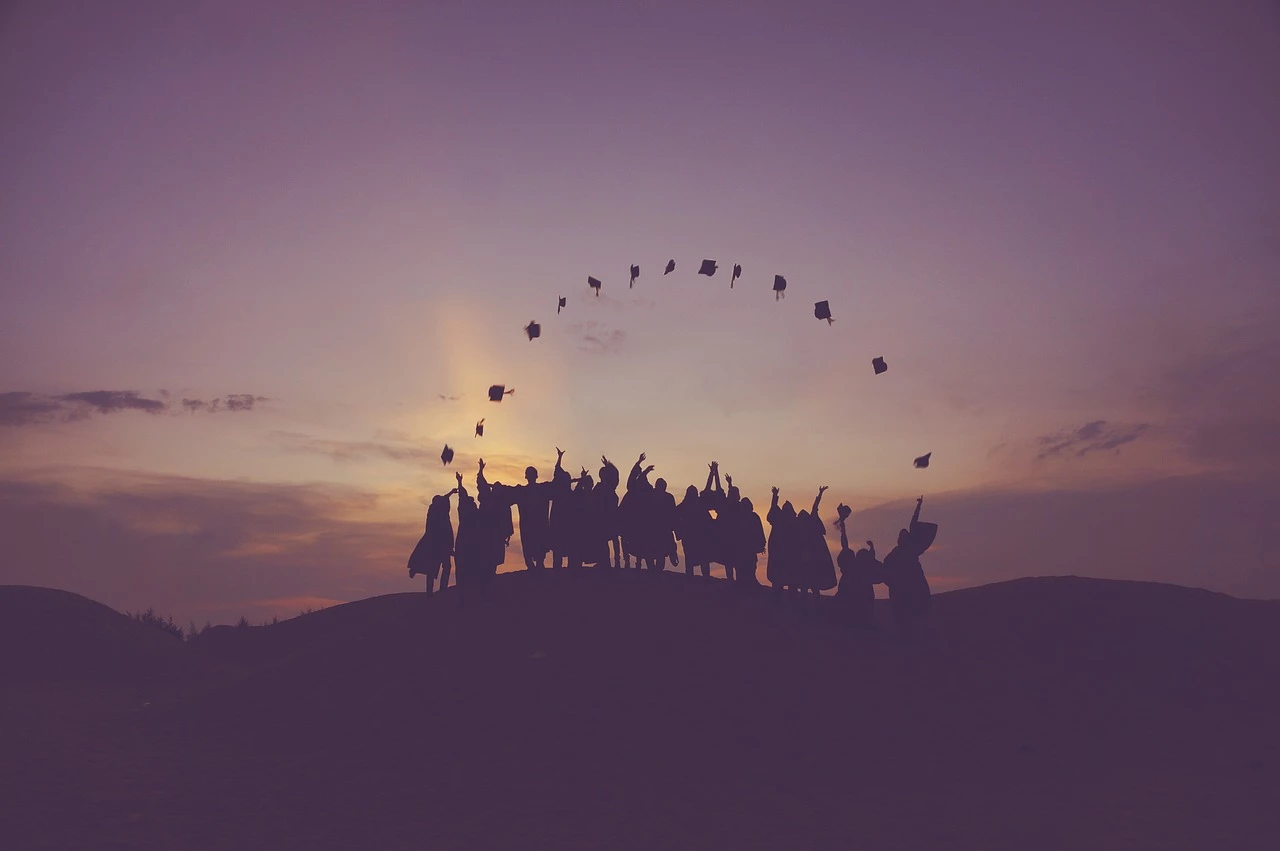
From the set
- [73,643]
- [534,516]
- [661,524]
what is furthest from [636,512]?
[73,643]

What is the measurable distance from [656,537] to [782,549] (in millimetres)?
3194

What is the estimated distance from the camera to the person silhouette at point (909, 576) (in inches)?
824

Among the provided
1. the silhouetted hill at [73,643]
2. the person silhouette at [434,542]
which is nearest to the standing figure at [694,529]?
the person silhouette at [434,542]

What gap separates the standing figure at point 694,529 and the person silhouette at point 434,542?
584cm

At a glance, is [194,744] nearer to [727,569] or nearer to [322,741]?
[322,741]

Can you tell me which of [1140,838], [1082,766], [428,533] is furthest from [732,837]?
[428,533]

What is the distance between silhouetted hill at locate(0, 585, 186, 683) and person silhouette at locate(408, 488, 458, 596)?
26.2 ft

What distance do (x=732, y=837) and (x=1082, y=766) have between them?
727 cm

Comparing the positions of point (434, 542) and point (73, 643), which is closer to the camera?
point (434, 542)

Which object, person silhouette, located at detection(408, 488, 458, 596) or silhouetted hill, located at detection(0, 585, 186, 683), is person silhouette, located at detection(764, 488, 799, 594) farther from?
silhouetted hill, located at detection(0, 585, 186, 683)

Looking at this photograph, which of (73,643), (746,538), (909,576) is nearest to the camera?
(909,576)

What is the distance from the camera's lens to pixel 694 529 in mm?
22578

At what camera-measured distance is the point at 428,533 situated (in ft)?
69.5

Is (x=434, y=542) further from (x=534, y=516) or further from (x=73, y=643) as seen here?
(x=73, y=643)
